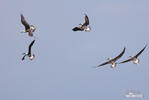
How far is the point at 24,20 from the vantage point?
75.4 metres

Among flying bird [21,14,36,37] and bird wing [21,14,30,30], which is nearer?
flying bird [21,14,36,37]

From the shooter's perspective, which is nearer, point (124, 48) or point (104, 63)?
point (124, 48)

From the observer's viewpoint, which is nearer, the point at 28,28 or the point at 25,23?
the point at 28,28

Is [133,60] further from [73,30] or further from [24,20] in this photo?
[24,20]

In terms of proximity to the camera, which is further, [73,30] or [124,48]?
[73,30]

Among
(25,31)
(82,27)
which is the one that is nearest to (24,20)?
(25,31)

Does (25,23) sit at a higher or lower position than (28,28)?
higher

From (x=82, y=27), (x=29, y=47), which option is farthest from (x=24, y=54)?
(x=82, y=27)

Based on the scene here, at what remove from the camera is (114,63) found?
254 ft

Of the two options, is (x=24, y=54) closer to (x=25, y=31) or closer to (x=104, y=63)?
(x=25, y=31)

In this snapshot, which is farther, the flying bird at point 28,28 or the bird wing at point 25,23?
the bird wing at point 25,23

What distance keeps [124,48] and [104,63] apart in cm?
673

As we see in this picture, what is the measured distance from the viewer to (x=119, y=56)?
77.0m

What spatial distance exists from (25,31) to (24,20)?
151cm
